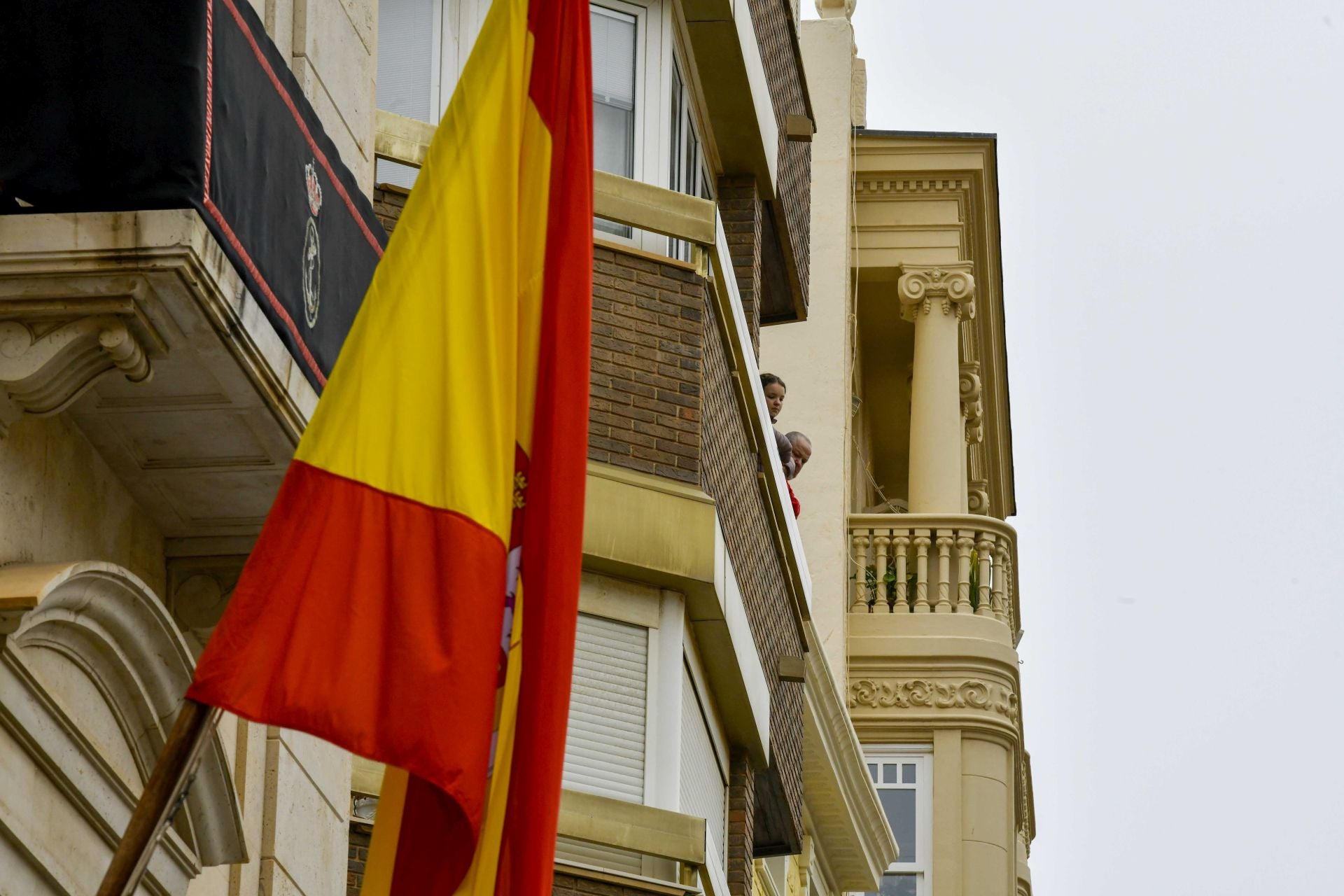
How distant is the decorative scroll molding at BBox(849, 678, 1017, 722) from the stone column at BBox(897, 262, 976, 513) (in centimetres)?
207

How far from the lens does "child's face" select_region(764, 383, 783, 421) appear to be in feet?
66.0

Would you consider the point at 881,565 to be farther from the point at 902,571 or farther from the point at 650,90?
the point at 650,90

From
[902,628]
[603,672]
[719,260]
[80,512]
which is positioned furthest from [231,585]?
[902,628]

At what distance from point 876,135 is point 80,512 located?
73.5ft

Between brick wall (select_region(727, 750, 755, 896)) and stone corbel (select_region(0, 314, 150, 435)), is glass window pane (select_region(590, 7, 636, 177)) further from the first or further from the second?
stone corbel (select_region(0, 314, 150, 435))

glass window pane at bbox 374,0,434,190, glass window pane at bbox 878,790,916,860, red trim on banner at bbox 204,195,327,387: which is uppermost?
glass window pane at bbox 878,790,916,860

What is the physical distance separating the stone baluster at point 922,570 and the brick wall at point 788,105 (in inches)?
332

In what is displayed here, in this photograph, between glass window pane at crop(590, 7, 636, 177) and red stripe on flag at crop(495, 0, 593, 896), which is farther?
glass window pane at crop(590, 7, 636, 177)

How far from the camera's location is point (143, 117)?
819 cm

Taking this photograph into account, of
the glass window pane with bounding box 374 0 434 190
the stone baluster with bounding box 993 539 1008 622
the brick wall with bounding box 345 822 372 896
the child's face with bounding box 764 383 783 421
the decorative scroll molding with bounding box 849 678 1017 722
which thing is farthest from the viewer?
the stone baluster with bounding box 993 539 1008 622

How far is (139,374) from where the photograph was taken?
8.30 meters

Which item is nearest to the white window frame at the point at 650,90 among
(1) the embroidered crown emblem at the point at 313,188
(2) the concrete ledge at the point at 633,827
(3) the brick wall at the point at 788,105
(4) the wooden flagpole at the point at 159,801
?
(3) the brick wall at the point at 788,105

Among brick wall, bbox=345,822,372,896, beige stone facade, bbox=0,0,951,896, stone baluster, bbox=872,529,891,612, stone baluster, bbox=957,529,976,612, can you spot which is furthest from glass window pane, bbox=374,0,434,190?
stone baluster, bbox=957,529,976,612

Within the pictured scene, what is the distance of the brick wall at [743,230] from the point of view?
62.8 feet
